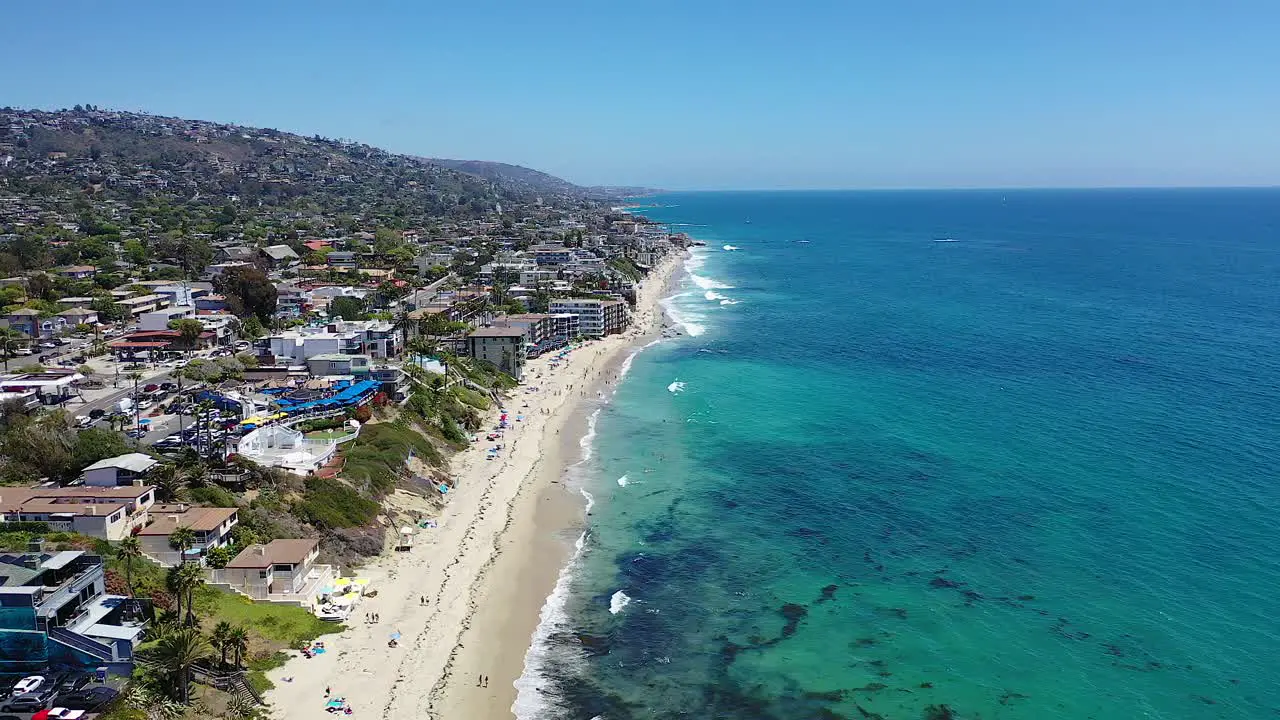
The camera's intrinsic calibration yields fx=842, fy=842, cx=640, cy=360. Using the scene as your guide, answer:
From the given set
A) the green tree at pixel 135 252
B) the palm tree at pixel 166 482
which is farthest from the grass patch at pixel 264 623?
the green tree at pixel 135 252

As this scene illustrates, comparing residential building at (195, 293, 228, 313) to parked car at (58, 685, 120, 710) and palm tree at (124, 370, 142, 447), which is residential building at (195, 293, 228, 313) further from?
parked car at (58, 685, 120, 710)

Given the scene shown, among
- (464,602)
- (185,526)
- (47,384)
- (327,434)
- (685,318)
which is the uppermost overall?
(47,384)

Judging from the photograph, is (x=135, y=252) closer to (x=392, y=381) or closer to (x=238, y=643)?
(x=392, y=381)

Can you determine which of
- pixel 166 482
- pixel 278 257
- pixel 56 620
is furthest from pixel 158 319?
pixel 56 620

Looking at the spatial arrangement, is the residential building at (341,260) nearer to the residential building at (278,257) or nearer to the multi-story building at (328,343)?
the residential building at (278,257)

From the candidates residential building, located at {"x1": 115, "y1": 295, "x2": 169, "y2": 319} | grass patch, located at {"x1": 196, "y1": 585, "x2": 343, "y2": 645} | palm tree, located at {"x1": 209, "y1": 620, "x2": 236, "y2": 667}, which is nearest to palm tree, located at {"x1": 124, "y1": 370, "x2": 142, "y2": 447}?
grass patch, located at {"x1": 196, "y1": 585, "x2": 343, "y2": 645}

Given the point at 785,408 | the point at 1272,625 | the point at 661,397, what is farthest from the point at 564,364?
the point at 1272,625

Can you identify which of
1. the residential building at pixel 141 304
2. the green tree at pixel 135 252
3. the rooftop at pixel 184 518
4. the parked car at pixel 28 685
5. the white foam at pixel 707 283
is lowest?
the white foam at pixel 707 283
